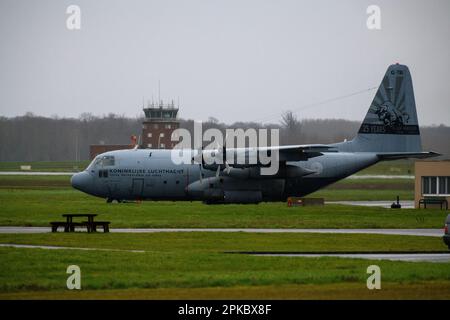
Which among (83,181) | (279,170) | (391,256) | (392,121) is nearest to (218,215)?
(279,170)

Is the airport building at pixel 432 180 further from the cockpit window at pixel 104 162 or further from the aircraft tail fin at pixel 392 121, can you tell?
the cockpit window at pixel 104 162

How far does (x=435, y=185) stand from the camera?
201 feet

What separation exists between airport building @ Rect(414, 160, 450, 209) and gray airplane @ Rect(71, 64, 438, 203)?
3303 millimetres

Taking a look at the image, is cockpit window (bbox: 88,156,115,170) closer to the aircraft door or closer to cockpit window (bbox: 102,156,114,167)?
cockpit window (bbox: 102,156,114,167)

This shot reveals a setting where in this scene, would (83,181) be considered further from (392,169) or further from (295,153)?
(392,169)

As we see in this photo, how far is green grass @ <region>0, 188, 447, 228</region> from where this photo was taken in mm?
45219

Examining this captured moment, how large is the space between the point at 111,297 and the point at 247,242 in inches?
559

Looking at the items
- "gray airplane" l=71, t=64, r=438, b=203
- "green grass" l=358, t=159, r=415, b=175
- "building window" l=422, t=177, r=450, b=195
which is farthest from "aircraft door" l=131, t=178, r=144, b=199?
"green grass" l=358, t=159, r=415, b=175

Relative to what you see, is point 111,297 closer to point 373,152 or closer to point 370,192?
point 373,152

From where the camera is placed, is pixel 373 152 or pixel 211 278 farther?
pixel 373 152

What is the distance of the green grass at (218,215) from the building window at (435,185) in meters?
4.68

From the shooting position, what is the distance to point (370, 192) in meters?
80.2

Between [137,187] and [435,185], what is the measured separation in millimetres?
19391

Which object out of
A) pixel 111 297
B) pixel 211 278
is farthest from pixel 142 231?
pixel 111 297
